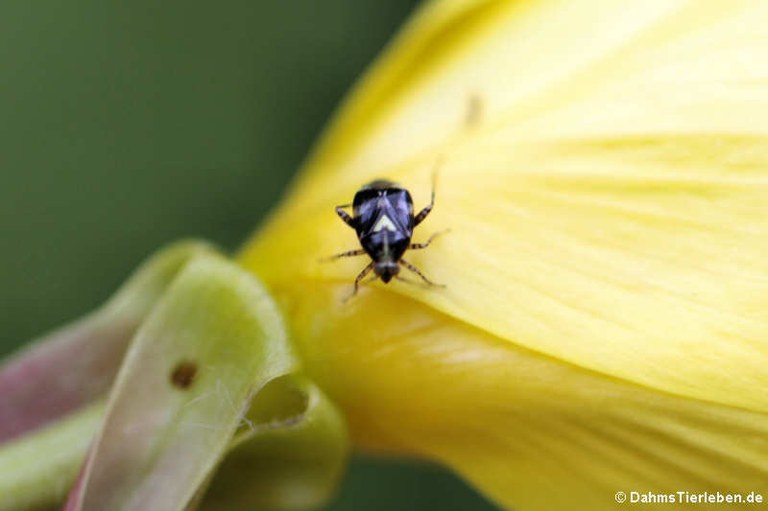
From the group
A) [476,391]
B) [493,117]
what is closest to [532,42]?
[493,117]

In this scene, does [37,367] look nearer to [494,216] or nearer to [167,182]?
[494,216]

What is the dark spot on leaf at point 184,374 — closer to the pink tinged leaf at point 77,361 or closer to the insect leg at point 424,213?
the pink tinged leaf at point 77,361

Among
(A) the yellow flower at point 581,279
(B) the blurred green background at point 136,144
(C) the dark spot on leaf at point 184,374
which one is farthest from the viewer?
(B) the blurred green background at point 136,144

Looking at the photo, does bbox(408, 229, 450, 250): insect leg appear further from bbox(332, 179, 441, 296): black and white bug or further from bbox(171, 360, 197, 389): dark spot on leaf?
bbox(171, 360, 197, 389): dark spot on leaf

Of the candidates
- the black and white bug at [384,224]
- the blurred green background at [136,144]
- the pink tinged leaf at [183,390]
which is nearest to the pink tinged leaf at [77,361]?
the pink tinged leaf at [183,390]

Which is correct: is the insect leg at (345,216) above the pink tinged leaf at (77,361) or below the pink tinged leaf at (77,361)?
above

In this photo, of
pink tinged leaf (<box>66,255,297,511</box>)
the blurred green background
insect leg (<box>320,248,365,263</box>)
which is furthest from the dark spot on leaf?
the blurred green background
